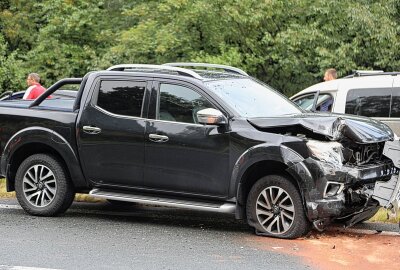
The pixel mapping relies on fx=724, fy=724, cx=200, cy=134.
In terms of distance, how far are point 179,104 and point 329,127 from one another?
1.79 meters

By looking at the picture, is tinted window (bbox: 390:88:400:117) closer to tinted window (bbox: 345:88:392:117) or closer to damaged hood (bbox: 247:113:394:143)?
tinted window (bbox: 345:88:392:117)

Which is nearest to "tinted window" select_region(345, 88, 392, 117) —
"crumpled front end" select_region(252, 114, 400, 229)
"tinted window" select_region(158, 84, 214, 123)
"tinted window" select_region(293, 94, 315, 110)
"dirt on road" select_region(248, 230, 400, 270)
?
"tinted window" select_region(293, 94, 315, 110)

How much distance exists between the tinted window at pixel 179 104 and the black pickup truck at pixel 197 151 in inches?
0.5

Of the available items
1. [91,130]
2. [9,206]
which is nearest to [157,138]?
[91,130]

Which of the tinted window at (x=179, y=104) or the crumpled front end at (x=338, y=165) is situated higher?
the tinted window at (x=179, y=104)

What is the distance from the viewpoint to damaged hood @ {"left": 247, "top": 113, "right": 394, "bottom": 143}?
7406mm

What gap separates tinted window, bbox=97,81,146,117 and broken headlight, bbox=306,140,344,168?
2.16 meters

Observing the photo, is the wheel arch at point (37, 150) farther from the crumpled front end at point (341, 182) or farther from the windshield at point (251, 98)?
the crumpled front end at point (341, 182)

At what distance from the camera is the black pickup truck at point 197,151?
743cm

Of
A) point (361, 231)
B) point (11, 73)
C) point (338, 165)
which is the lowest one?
point (361, 231)

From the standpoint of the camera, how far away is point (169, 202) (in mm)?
8062

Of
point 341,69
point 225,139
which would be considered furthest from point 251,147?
point 341,69

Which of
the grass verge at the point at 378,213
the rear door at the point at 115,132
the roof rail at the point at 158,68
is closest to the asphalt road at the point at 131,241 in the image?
the grass verge at the point at 378,213

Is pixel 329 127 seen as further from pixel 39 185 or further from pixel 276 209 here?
pixel 39 185
